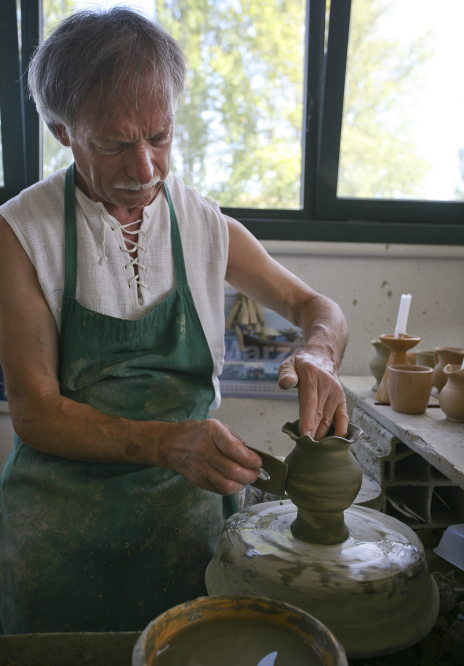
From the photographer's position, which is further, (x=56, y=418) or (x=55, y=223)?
(x=55, y=223)

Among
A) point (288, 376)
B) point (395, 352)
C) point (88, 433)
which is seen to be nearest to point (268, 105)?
point (395, 352)

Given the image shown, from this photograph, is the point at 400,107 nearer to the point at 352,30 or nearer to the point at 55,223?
the point at 352,30

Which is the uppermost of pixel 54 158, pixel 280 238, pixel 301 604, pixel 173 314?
pixel 54 158

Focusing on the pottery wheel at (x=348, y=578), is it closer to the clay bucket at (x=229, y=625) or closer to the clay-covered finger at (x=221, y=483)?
the clay-covered finger at (x=221, y=483)

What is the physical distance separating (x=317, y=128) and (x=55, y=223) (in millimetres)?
1595

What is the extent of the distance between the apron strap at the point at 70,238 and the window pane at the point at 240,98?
1.25 metres

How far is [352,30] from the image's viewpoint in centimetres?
252

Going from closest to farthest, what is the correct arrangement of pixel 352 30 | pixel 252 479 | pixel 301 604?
pixel 301 604 → pixel 252 479 → pixel 352 30

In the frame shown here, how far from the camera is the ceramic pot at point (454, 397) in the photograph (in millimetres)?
1735

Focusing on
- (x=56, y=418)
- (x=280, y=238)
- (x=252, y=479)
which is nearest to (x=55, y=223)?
(x=56, y=418)

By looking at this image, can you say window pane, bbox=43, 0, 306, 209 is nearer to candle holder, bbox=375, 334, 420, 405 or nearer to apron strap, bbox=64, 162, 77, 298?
candle holder, bbox=375, 334, 420, 405

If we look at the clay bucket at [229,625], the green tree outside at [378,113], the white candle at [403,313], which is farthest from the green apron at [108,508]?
the green tree outside at [378,113]

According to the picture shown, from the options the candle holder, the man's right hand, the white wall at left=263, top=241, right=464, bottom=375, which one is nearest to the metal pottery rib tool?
the man's right hand

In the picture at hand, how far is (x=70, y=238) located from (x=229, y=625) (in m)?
1.06
